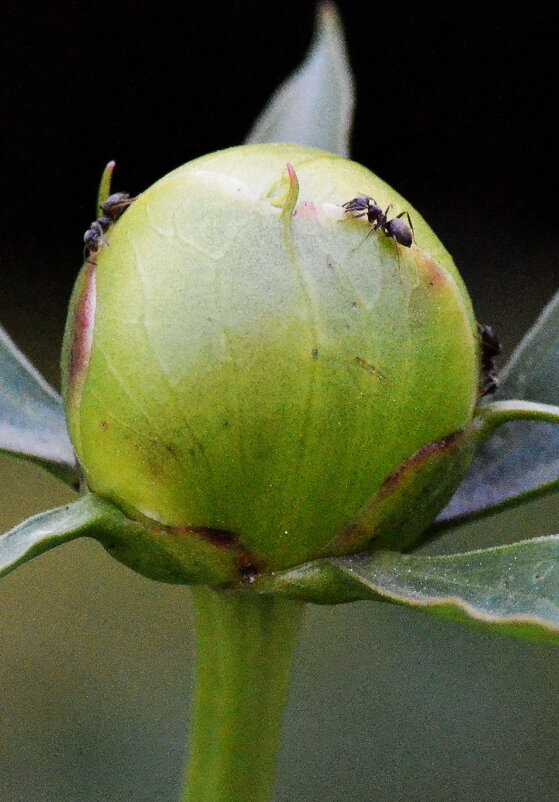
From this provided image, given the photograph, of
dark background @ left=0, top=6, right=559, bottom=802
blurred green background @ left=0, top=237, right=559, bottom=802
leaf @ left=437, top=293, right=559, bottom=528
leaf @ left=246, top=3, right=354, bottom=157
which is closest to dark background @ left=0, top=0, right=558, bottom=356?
dark background @ left=0, top=6, right=559, bottom=802

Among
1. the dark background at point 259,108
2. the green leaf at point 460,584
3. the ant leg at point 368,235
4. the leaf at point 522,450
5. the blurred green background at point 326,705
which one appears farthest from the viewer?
the dark background at point 259,108

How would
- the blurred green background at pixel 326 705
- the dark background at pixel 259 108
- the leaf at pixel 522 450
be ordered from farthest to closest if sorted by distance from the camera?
the dark background at pixel 259 108, the blurred green background at pixel 326 705, the leaf at pixel 522 450

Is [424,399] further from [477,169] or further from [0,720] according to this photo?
[477,169]

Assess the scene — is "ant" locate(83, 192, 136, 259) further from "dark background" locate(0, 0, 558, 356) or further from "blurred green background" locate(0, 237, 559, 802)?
"dark background" locate(0, 0, 558, 356)

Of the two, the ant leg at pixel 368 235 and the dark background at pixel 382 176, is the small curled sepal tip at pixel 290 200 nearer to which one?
the ant leg at pixel 368 235

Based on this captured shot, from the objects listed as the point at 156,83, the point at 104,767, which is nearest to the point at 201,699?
the point at 104,767

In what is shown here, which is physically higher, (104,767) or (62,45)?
(62,45)

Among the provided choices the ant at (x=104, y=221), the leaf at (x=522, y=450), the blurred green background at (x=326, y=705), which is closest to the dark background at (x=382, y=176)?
the blurred green background at (x=326, y=705)
